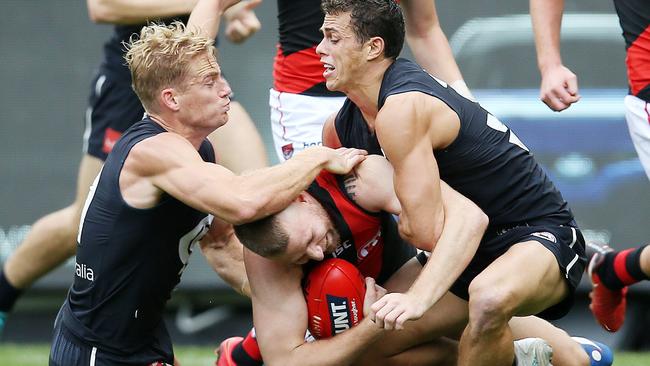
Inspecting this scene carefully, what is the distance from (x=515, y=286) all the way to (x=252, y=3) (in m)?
2.40

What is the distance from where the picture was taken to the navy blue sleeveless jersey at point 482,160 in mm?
4750

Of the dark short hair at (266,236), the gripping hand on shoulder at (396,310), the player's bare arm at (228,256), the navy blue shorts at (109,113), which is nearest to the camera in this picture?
the gripping hand on shoulder at (396,310)

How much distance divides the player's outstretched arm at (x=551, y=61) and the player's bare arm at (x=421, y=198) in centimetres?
98

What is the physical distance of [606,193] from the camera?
7.63m

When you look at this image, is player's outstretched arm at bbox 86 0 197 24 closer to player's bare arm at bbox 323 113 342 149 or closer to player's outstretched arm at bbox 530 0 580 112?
player's bare arm at bbox 323 113 342 149

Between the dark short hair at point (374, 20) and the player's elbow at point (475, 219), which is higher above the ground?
the dark short hair at point (374, 20)

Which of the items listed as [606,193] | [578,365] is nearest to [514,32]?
[606,193]

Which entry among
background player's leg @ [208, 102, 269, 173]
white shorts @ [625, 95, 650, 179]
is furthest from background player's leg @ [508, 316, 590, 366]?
background player's leg @ [208, 102, 269, 173]

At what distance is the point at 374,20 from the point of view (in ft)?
15.7

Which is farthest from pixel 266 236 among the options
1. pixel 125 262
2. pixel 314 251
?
pixel 125 262

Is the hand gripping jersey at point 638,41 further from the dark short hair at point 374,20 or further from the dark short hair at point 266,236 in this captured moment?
the dark short hair at point 266,236

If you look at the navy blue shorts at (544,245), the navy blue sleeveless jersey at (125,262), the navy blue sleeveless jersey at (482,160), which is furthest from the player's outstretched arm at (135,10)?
the navy blue shorts at (544,245)

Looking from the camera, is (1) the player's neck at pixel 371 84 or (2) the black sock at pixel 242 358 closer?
(1) the player's neck at pixel 371 84

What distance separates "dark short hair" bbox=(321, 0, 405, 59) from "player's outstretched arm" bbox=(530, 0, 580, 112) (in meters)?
0.85
